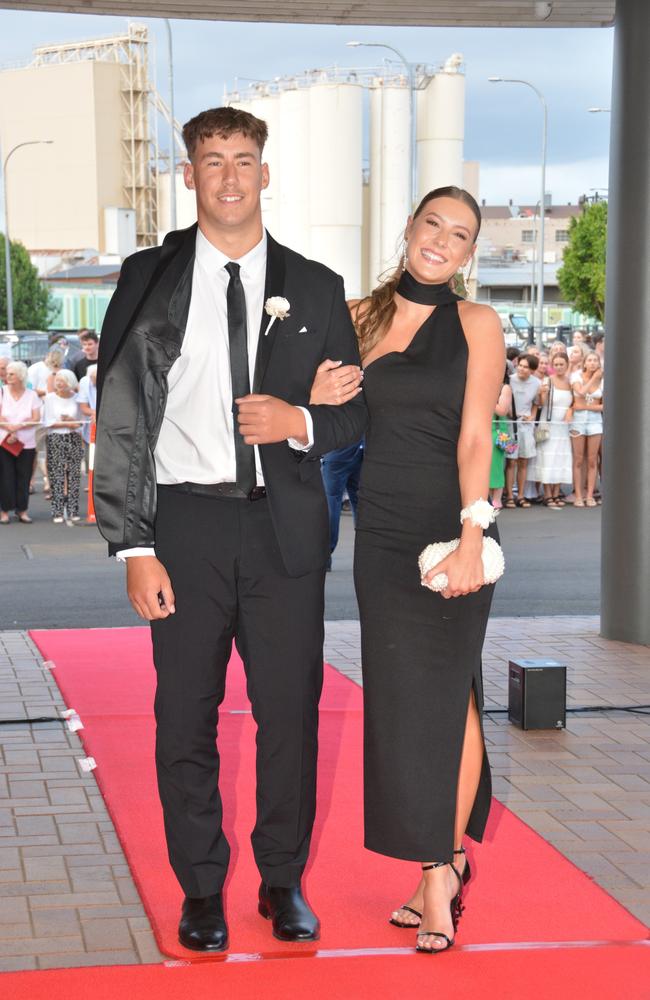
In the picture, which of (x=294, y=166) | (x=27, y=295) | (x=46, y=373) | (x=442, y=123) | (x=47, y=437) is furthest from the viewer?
(x=27, y=295)

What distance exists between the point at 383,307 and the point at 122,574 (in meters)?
7.63

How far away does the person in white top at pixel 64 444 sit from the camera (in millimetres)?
14227

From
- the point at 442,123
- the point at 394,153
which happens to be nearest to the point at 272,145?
the point at 394,153

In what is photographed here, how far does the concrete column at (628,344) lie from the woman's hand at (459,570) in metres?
4.54

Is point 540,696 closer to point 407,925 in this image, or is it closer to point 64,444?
point 407,925

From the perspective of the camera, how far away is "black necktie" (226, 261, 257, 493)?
11.5 feet

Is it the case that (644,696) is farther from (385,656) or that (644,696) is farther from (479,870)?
(385,656)

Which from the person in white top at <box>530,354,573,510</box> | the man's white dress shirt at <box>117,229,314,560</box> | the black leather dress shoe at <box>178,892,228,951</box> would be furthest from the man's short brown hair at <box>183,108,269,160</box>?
the person in white top at <box>530,354,573,510</box>

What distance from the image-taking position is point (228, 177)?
11.4 feet

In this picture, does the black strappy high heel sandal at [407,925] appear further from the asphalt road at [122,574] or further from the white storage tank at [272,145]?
the white storage tank at [272,145]

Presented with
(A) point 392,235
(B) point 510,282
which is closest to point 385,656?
(A) point 392,235

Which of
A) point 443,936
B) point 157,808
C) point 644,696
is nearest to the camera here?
point 443,936

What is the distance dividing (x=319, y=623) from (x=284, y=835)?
1.93ft

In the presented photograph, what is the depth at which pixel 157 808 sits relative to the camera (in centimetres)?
487
